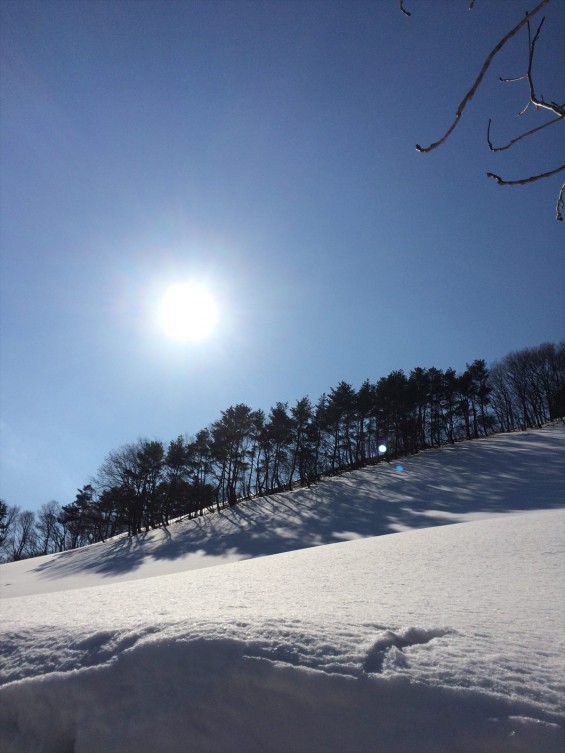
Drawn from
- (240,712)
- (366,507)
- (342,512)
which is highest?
(240,712)

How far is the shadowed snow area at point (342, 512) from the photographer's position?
17641 mm

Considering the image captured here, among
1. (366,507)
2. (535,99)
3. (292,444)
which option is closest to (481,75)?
(535,99)

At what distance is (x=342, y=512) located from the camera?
22656 millimetres

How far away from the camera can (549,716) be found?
1308mm

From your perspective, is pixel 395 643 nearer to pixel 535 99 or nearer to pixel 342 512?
pixel 535 99

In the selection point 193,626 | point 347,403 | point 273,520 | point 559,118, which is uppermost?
point 347,403

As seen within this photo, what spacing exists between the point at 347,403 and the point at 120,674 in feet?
120

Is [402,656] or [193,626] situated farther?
[193,626]

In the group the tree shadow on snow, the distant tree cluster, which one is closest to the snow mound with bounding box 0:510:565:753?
the tree shadow on snow

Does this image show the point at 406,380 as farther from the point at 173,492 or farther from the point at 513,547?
the point at 513,547

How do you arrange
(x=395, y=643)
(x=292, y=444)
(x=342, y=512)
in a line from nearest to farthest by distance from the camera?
(x=395, y=643) → (x=342, y=512) → (x=292, y=444)

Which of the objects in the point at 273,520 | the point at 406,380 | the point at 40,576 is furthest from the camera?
the point at 406,380

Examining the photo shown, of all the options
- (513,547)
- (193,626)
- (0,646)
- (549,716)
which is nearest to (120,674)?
(193,626)

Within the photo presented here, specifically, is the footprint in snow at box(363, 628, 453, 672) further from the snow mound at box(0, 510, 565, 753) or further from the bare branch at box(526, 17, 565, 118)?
the bare branch at box(526, 17, 565, 118)
